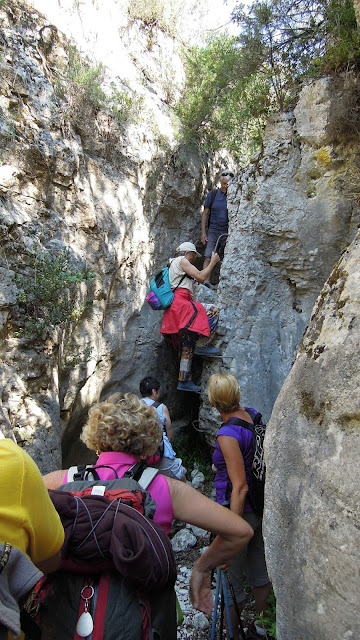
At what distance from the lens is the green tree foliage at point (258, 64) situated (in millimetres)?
4965

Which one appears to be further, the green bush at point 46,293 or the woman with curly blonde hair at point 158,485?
the green bush at point 46,293

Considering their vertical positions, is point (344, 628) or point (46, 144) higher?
point (46, 144)

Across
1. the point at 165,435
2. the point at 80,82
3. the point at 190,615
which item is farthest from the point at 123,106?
the point at 190,615

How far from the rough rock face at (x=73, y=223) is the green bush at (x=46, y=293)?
0.17 feet

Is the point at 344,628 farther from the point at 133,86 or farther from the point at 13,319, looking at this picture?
the point at 133,86

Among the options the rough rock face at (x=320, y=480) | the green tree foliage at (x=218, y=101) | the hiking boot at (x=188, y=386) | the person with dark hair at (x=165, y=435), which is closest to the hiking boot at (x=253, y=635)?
the person with dark hair at (x=165, y=435)

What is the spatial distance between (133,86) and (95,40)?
771 millimetres

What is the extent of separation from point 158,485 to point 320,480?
0.67 m

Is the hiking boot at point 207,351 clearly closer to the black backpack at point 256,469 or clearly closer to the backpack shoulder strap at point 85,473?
the black backpack at point 256,469

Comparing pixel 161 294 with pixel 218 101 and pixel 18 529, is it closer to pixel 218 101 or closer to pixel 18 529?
pixel 218 101

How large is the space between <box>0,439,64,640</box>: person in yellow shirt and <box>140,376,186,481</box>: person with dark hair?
2.28 m

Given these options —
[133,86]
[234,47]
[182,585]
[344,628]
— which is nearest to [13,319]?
[182,585]

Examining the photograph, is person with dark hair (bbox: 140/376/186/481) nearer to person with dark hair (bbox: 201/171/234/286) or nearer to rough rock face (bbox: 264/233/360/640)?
rough rock face (bbox: 264/233/360/640)

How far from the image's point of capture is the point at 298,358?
2217 millimetres
